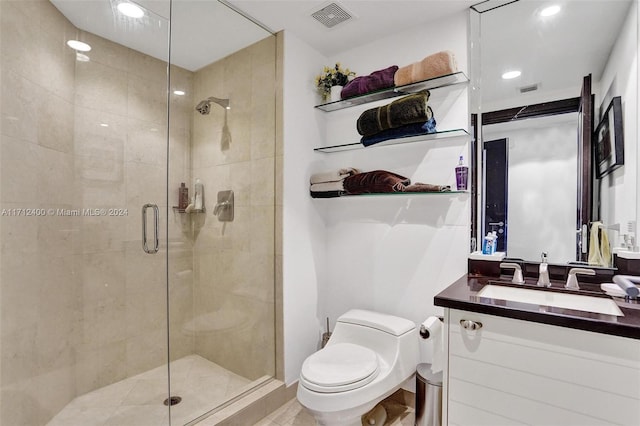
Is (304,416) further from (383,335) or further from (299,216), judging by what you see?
(299,216)

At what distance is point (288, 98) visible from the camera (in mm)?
2188

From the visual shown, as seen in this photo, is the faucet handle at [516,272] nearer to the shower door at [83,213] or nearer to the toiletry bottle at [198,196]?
the toiletry bottle at [198,196]

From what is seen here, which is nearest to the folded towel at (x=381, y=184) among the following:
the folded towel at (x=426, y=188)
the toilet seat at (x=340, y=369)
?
the folded towel at (x=426, y=188)

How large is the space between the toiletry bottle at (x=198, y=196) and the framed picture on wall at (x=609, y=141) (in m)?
2.09

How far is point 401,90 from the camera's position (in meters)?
2.04

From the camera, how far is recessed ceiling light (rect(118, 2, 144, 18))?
172 cm

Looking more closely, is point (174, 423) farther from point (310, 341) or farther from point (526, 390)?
point (526, 390)

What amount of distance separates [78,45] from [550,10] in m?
2.39

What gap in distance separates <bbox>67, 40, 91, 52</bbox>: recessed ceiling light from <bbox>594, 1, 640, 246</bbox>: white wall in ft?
8.26

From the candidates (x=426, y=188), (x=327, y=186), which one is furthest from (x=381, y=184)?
(x=327, y=186)

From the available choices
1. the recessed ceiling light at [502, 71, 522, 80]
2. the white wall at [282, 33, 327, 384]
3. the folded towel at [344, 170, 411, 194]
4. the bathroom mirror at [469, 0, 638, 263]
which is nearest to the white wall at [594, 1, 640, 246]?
the bathroom mirror at [469, 0, 638, 263]

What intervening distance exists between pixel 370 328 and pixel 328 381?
0.50m

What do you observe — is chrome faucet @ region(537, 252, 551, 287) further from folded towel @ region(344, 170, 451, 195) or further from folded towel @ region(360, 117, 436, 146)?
folded towel @ region(360, 117, 436, 146)

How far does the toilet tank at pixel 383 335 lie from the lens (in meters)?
1.85
